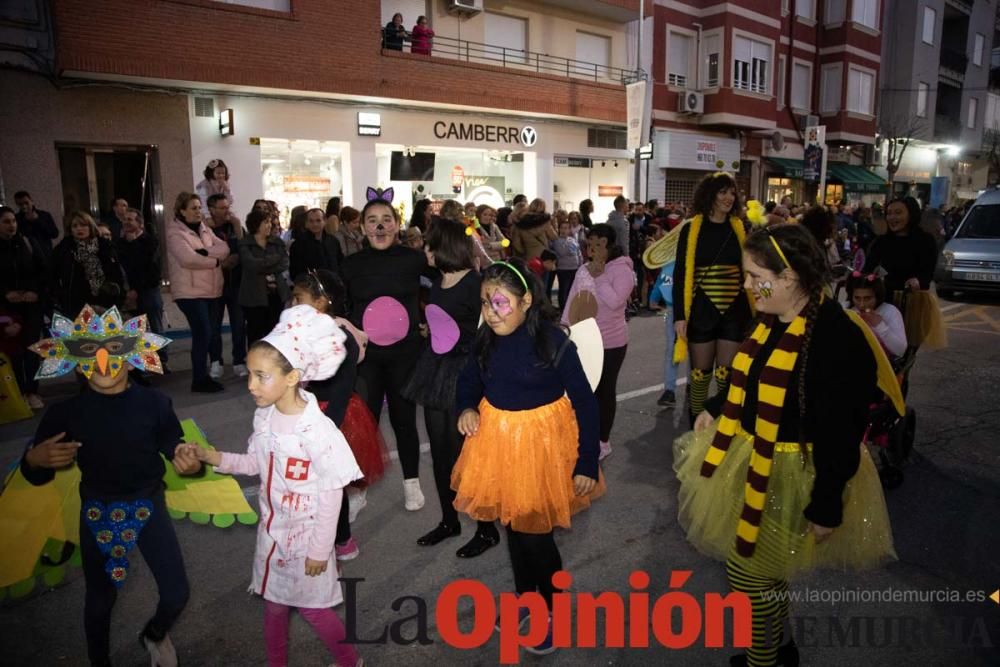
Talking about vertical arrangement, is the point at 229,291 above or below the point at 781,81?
below

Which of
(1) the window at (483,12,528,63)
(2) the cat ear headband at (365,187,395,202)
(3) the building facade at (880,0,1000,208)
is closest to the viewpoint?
(2) the cat ear headband at (365,187,395,202)

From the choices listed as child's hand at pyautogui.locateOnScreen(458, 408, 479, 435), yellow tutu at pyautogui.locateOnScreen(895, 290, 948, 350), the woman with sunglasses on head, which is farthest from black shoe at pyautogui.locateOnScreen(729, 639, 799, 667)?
yellow tutu at pyautogui.locateOnScreen(895, 290, 948, 350)

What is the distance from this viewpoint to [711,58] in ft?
73.2

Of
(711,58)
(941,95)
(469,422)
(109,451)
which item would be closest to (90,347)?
(109,451)

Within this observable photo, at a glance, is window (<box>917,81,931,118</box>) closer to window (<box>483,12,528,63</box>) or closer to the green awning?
the green awning

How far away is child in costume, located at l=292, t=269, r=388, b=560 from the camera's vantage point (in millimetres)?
3352

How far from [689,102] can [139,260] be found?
60.3ft

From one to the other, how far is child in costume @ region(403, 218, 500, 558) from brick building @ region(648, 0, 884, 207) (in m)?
18.6

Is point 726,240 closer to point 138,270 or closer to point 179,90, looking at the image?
point 138,270

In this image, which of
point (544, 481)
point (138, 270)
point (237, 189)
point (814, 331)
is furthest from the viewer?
point (237, 189)

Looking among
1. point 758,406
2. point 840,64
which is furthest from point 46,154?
point 840,64

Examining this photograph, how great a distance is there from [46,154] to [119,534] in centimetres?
1122

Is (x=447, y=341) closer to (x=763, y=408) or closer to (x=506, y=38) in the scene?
(x=763, y=408)

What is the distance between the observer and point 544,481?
9.49 ft
